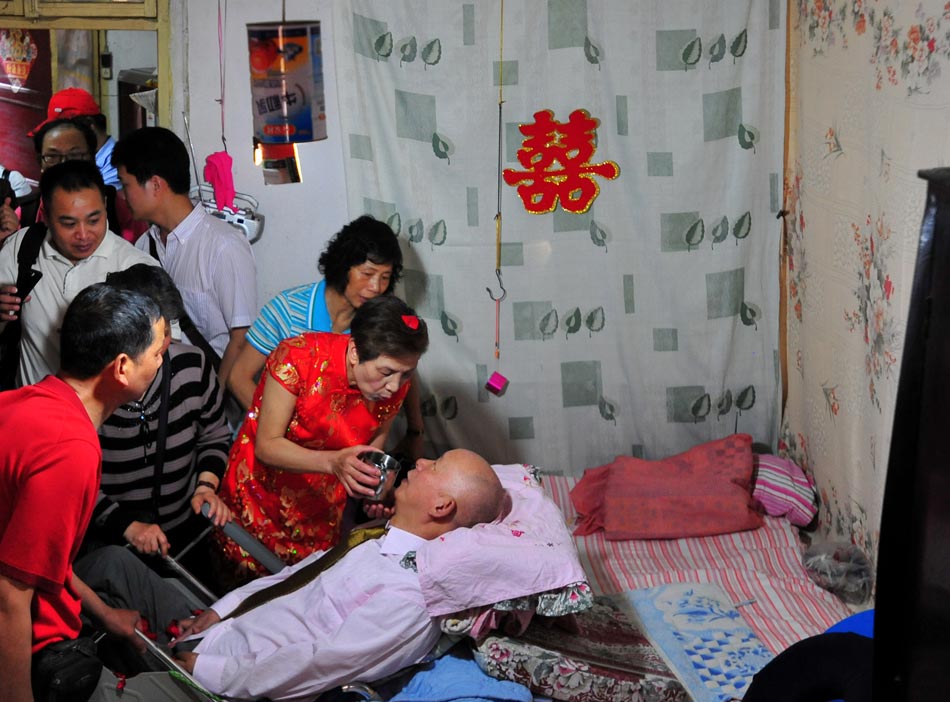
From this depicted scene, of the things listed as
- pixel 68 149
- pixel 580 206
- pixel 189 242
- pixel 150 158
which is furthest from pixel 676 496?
pixel 68 149

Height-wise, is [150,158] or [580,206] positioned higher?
[150,158]

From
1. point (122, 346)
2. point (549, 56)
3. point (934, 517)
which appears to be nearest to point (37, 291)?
point (122, 346)

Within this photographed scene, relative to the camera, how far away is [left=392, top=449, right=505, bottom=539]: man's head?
2412 millimetres

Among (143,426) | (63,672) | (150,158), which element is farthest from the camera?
(150,158)

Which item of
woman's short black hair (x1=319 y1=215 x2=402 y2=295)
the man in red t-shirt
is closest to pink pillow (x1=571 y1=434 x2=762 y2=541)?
woman's short black hair (x1=319 y1=215 x2=402 y2=295)

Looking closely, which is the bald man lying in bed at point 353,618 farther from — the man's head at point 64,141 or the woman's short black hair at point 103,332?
the man's head at point 64,141

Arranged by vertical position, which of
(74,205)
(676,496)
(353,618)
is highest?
(74,205)

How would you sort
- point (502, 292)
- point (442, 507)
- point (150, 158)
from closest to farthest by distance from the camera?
1. point (442, 507)
2. point (150, 158)
3. point (502, 292)

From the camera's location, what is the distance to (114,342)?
1.88m

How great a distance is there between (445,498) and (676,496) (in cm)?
163

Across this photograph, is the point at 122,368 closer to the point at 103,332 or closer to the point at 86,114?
the point at 103,332

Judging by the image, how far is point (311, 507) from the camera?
277cm

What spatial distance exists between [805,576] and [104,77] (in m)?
3.19

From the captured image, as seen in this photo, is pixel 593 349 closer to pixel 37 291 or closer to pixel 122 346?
pixel 37 291
